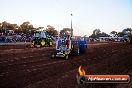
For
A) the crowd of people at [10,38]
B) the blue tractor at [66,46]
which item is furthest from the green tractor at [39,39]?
the blue tractor at [66,46]

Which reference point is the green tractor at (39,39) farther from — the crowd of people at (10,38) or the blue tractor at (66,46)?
the blue tractor at (66,46)

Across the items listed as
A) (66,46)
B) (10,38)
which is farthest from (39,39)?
(66,46)

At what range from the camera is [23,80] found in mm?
8680

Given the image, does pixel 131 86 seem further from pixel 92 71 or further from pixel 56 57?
pixel 56 57

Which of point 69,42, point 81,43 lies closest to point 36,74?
point 69,42

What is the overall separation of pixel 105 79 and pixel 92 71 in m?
6.33

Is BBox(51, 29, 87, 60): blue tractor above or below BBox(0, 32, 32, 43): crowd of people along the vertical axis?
below

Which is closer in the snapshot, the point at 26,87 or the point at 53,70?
the point at 26,87

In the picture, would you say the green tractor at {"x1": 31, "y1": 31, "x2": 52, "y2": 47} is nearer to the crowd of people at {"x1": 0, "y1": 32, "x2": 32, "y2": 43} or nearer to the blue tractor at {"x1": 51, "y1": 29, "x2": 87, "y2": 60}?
the crowd of people at {"x1": 0, "y1": 32, "x2": 32, "y2": 43}

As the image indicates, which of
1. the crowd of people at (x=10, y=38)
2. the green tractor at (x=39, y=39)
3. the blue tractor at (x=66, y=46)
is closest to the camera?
the blue tractor at (x=66, y=46)

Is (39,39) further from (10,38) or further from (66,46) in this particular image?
(66,46)

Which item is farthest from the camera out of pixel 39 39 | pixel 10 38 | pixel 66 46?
pixel 10 38

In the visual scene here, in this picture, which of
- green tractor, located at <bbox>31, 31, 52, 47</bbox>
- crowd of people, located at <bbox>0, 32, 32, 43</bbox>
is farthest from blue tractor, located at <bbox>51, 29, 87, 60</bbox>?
crowd of people, located at <bbox>0, 32, 32, 43</bbox>

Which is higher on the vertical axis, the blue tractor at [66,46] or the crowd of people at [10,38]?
the crowd of people at [10,38]
